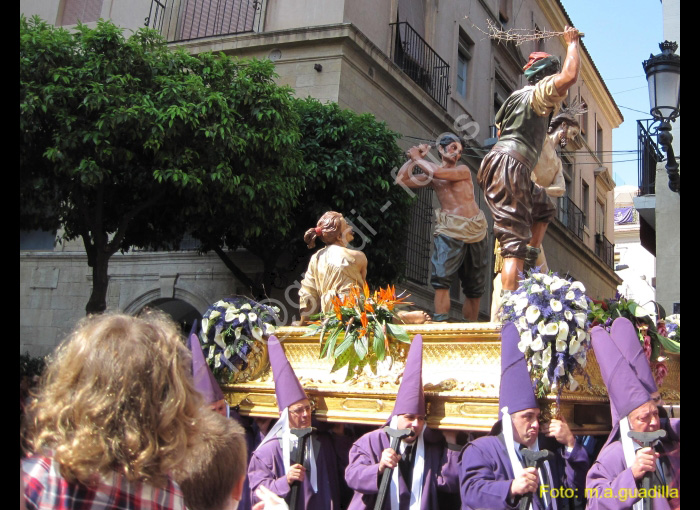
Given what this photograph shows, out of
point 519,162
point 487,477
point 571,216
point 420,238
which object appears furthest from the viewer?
point 571,216

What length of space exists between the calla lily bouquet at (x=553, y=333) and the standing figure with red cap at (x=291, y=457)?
143 cm

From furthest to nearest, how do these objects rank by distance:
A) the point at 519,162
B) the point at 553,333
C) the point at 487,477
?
1. the point at 519,162
2. the point at 553,333
3. the point at 487,477

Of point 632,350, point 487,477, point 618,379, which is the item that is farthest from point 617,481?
point 632,350

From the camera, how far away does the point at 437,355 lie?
445 cm

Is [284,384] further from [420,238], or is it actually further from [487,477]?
[420,238]

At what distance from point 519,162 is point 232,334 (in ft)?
8.29

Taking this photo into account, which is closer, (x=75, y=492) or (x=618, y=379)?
(x=75, y=492)

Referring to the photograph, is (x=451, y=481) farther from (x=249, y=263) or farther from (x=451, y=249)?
(x=249, y=263)

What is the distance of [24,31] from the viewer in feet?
27.3

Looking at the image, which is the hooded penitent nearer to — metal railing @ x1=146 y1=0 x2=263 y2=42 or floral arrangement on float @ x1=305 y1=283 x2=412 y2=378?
floral arrangement on float @ x1=305 y1=283 x2=412 y2=378

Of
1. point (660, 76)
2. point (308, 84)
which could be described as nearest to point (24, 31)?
point (308, 84)

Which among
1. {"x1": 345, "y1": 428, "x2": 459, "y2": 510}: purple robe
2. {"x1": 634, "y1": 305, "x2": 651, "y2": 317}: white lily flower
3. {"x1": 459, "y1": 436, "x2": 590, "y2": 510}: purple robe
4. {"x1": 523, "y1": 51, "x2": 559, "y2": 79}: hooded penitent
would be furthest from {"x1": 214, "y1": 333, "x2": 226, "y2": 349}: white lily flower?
{"x1": 523, "y1": 51, "x2": 559, "y2": 79}: hooded penitent

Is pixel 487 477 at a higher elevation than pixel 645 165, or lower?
lower
